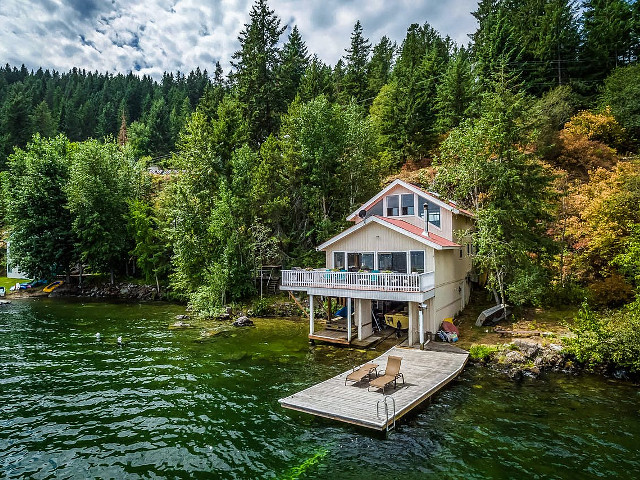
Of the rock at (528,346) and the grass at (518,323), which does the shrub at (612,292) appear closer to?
the grass at (518,323)

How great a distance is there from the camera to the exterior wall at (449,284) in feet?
65.3

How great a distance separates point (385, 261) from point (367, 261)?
1213mm

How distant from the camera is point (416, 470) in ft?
30.2

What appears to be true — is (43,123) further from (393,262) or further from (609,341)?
(609,341)

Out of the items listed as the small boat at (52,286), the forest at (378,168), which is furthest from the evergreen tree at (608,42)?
the small boat at (52,286)

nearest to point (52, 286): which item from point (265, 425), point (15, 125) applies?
point (265, 425)

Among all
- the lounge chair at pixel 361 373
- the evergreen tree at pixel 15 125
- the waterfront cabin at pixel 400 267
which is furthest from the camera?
the evergreen tree at pixel 15 125

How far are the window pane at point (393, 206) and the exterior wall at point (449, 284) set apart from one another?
438 centimetres

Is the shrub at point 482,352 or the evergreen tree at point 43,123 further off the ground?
the evergreen tree at point 43,123

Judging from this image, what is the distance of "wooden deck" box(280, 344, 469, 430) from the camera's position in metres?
11.2

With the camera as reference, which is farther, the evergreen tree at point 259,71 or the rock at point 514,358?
the evergreen tree at point 259,71

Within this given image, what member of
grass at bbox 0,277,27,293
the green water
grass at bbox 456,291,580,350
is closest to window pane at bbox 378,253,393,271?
the green water

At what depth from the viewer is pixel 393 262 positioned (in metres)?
20.7

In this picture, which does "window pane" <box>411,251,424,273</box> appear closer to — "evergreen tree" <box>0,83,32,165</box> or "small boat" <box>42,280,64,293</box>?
"small boat" <box>42,280,64,293</box>
